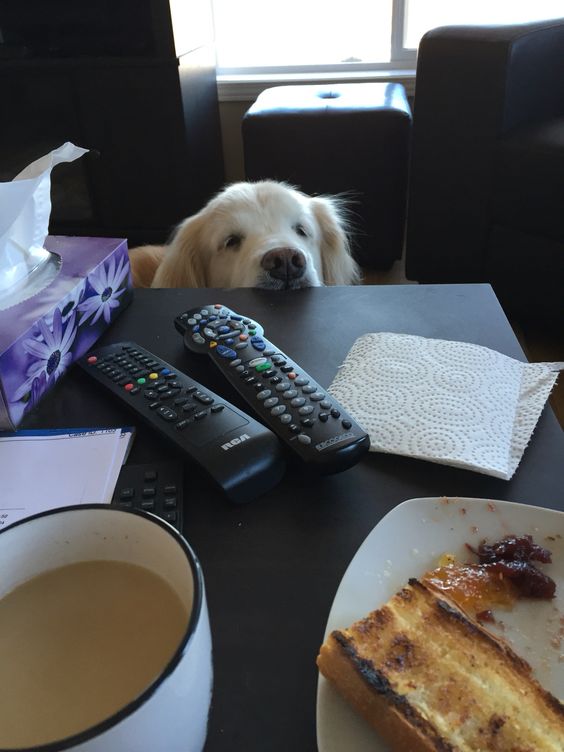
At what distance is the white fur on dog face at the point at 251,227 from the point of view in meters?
1.20

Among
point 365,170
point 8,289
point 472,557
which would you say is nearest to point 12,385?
point 8,289

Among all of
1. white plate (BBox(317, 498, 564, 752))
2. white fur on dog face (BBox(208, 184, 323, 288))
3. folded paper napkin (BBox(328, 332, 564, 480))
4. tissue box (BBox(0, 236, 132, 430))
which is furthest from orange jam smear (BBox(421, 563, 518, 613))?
white fur on dog face (BBox(208, 184, 323, 288))

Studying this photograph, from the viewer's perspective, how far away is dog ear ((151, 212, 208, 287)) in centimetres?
128

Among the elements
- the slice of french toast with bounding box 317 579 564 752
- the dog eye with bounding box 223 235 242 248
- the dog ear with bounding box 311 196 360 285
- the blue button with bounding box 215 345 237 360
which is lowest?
the dog ear with bounding box 311 196 360 285

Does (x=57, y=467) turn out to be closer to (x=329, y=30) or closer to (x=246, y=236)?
Answer: (x=246, y=236)

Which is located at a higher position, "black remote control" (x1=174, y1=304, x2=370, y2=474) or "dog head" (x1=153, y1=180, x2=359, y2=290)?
"black remote control" (x1=174, y1=304, x2=370, y2=474)

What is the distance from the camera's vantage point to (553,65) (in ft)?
6.05

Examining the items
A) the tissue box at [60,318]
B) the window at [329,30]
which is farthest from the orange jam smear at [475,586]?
the window at [329,30]

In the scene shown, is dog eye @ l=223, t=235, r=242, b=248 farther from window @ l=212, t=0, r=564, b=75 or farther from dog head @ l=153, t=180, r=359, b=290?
window @ l=212, t=0, r=564, b=75

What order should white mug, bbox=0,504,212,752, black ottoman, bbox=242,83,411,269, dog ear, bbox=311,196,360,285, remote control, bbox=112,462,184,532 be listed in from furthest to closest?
1. black ottoman, bbox=242,83,411,269
2. dog ear, bbox=311,196,360,285
3. remote control, bbox=112,462,184,532
4. white mug, bbox=0,504,212,752

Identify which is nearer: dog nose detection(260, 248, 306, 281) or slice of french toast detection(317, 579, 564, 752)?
slice of french toast detection(317, 579, 564, 752)

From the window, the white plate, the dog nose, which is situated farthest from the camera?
the window

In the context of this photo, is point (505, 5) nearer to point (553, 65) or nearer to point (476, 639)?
point (553, 65)

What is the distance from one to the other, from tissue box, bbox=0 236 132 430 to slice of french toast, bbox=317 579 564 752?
396mm
